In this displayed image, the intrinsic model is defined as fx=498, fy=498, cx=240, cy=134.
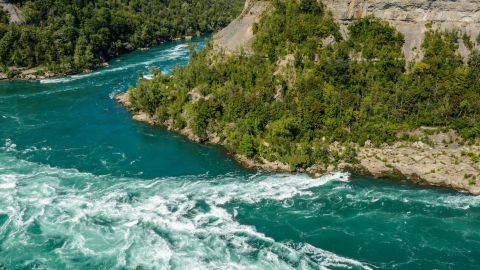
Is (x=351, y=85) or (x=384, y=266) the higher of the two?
(x=351, y=85)

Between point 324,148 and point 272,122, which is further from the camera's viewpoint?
point 272,122

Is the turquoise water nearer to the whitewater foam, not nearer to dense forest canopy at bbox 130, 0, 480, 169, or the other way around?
the whitewater foam

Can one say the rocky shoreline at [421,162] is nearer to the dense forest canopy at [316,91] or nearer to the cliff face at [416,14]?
the dense forest canopy at [316,91]

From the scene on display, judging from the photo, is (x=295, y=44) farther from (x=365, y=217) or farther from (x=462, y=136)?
(x=365, y=217)

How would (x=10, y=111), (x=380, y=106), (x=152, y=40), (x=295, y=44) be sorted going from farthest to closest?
(x=152, y=40)
(x=10, y=111)
(x=295, y=44)
(x=380, y=106)

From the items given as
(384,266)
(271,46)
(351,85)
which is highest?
(271,46)

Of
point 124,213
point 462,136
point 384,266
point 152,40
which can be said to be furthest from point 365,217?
point 152,40

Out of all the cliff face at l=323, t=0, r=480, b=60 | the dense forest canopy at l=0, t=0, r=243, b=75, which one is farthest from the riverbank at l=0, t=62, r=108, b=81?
the cliff face at l=323, t=0, r=480, b=60

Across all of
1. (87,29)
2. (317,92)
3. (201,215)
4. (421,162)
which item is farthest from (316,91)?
(87,29)
